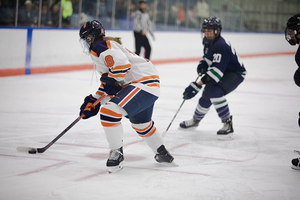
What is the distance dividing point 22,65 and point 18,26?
76cm

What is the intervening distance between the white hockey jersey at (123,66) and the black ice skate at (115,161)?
15.5 inches

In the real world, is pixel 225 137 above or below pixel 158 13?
below

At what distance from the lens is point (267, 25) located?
1589cm

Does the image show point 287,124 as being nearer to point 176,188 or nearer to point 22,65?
point 176,188

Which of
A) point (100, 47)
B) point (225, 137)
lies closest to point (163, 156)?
point (100, 47)

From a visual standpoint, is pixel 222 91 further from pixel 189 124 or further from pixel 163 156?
pixel 163 156

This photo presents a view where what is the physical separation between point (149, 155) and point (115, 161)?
1.62ft

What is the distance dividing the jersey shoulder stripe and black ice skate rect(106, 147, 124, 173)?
626mm

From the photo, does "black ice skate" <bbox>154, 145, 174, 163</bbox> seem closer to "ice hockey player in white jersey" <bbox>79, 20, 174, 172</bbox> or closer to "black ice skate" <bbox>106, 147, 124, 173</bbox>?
"ice hockey player in white jersey" <bbox>79, 20, 174, 172</bbox>

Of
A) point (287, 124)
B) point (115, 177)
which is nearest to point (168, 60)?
point (287, 124)

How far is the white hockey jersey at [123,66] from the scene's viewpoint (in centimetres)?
248

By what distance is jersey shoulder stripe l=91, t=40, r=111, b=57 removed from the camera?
2496 mm

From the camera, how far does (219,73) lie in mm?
3609

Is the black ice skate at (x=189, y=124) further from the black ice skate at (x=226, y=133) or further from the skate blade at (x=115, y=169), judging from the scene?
the skate blade at (x=115, y=169)
